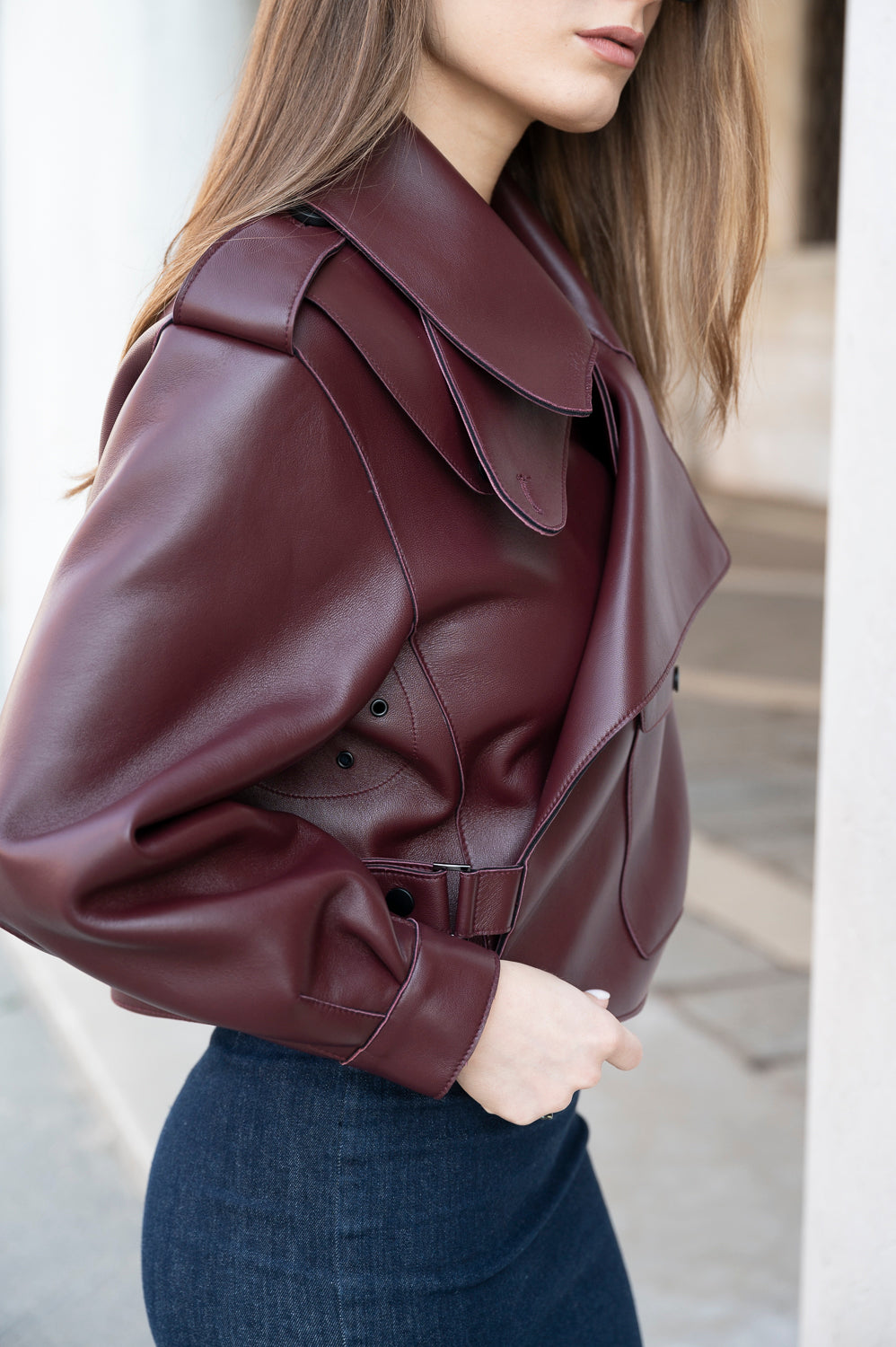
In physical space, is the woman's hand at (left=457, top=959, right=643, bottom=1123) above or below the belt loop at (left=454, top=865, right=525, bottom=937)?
below

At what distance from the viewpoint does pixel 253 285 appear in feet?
2.88

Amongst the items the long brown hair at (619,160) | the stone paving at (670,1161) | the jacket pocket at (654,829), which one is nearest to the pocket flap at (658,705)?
the jacket pocket at (654,829)

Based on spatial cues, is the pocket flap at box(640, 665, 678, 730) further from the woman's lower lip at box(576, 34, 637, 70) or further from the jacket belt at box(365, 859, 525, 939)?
the woman's lower lip at box(576, 34, 637, 70)

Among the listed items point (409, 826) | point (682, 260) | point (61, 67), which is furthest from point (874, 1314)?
point (61, 67)

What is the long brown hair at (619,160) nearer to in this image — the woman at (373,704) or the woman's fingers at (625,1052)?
the woman at (373,704)

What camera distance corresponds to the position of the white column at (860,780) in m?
1.25

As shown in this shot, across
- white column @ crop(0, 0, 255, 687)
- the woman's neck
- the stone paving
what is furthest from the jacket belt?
white column @ crop(0, 0, 255, 687)

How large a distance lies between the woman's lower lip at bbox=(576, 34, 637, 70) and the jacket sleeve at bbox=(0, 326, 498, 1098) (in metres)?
0.40

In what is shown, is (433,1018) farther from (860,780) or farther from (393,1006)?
(860,780)

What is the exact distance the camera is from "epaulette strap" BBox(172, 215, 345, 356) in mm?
860

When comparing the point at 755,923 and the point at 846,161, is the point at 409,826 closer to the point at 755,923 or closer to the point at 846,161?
the point at 846,161

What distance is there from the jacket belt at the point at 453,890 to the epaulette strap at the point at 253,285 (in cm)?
38

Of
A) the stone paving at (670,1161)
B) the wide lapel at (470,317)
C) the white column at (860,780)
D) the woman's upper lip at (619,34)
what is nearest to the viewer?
the wide lapel at (470,317)

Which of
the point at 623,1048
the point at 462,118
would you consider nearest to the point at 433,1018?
the point at 623,1048
